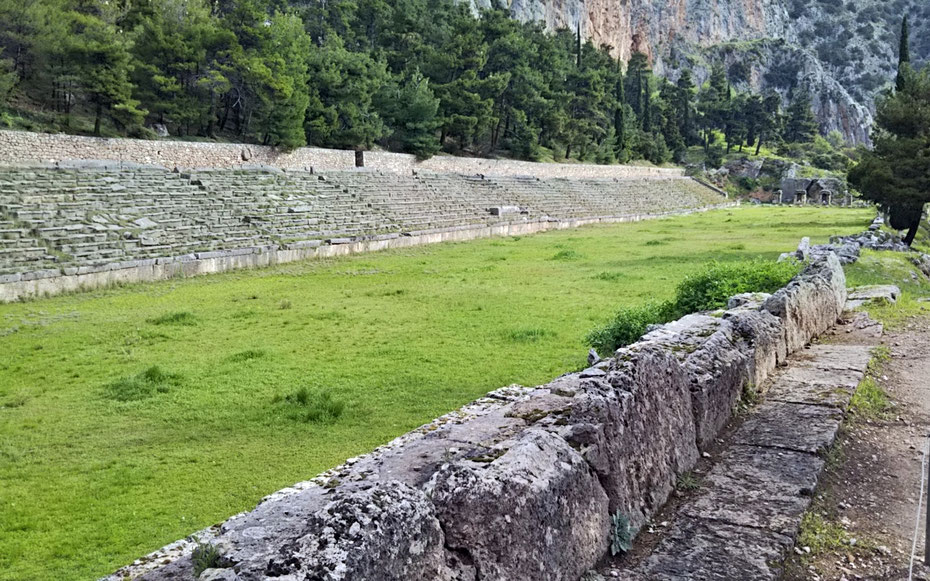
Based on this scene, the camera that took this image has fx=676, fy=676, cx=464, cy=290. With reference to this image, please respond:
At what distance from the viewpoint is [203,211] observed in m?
22.2

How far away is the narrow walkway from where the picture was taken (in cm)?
336

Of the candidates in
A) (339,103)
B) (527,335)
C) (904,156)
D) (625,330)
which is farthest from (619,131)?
(625,330)

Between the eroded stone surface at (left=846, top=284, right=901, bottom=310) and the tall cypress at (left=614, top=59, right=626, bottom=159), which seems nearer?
the eroded stone surface at (left=846, top=284, right=901, bottom=310)

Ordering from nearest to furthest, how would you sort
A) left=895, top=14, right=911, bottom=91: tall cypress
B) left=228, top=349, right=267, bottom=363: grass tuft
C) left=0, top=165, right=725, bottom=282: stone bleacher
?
1. left=228, top=349, right=267, bottom=363: grass tuft
2. left=0, top=165, right=725, bottom=282: stone bleacher
3. left=895, top=14, right=911, bottom=91: tall cypress

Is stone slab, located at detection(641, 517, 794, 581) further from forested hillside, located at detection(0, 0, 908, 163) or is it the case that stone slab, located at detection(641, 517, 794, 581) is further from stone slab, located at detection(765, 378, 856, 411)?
forested hillside, located at detection(0, 0, 908, 163)

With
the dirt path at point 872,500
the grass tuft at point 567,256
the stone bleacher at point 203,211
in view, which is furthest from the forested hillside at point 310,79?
the dirt path at point 872,500

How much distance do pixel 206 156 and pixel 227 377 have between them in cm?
1946

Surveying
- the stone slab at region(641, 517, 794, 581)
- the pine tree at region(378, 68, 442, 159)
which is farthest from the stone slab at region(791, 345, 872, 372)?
the pine tree at region(378, 68, 442, 159)

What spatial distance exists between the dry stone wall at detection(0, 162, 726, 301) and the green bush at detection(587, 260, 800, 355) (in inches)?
523

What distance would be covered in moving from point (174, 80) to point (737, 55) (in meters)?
133

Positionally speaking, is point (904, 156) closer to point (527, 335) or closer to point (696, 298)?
point (696, 298)

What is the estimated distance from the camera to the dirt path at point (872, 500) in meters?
3.47

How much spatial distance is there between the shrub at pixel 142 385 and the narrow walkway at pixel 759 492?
699cm

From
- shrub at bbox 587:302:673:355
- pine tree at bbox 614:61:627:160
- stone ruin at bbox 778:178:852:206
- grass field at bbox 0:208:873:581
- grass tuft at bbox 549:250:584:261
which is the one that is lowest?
grass field at bbox 0:208:873:581
